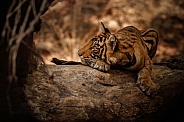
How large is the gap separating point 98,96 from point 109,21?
4479 millimetres

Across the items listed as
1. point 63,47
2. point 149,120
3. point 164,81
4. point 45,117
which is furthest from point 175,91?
point 63,47

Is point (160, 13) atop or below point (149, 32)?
atop

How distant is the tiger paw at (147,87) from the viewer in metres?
3.76

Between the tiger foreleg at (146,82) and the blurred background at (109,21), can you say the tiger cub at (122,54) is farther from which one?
the blurred background at (109,21)

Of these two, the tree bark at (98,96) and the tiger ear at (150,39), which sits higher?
the tiger ear at (150,39)

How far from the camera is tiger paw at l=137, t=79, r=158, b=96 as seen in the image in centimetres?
376

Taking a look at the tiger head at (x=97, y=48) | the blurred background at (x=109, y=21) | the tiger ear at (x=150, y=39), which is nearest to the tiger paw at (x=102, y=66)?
the tiger head at (x=97, y=48)

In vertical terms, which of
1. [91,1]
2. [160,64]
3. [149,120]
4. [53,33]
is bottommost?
[149,120]

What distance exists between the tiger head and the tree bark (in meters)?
0.21

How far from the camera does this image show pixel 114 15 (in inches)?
315

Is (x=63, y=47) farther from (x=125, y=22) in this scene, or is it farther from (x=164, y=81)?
(x=164, y=81)

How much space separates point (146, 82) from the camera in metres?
3.80

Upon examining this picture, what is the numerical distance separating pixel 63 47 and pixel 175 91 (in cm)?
362

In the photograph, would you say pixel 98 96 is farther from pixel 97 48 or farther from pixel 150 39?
pixel 150 39
